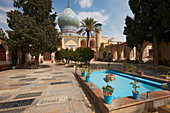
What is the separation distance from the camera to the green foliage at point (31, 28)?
38.9 ft

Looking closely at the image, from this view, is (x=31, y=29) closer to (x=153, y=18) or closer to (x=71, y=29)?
(x=153, y=18)

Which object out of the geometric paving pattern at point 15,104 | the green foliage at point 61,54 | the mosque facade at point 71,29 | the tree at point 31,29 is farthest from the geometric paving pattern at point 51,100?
the mosque facade at point 71,29

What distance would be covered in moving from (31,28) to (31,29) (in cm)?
25

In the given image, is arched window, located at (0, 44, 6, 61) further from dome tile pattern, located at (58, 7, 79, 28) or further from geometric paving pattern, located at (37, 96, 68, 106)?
dome tile pattern, located at (58, 7, 79, 28)

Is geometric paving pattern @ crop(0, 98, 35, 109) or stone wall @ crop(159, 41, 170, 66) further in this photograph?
stone wall @ crop(159, 41, 170, 66)

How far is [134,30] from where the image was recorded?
1291 centimetres

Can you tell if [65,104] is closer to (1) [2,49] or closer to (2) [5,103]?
(2) [5,103]

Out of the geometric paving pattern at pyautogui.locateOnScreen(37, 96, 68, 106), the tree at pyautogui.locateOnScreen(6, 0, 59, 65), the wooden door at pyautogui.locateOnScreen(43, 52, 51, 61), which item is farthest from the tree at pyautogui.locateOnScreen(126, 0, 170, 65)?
the wooden door at pyautogui.locateOnScreen(43, 52, 51, 61)

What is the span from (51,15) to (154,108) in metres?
18.1

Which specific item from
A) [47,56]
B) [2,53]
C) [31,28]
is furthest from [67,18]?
[2,53]

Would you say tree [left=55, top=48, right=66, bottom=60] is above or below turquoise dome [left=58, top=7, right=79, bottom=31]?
below

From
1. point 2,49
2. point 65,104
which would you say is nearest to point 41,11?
point 2,49

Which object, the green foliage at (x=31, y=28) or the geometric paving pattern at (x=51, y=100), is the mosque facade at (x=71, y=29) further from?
the geometric paving pattern at (x=51, y=100)

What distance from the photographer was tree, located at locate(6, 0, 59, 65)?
1185 centimetres
